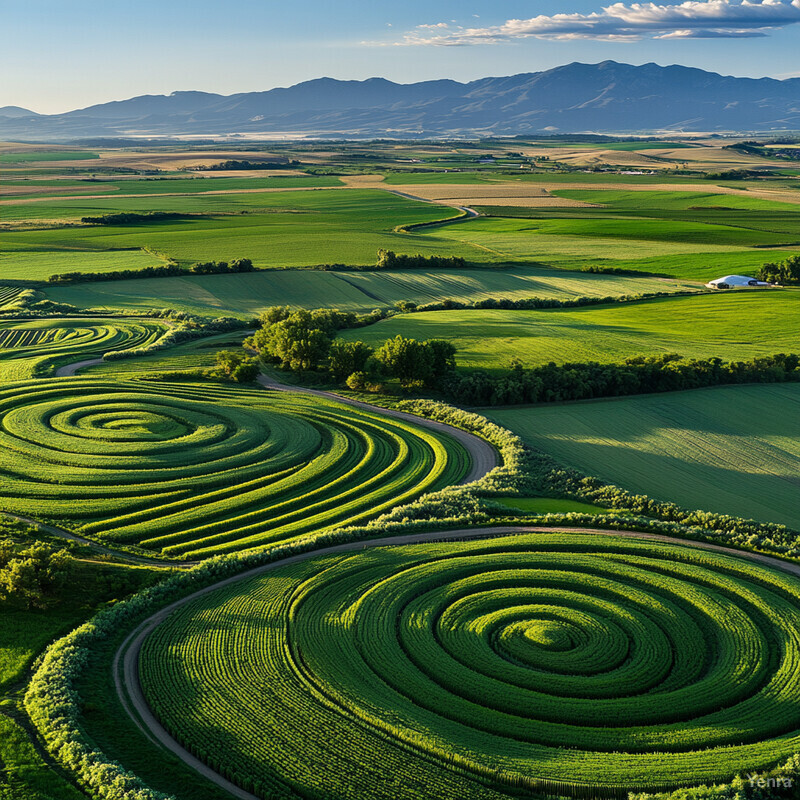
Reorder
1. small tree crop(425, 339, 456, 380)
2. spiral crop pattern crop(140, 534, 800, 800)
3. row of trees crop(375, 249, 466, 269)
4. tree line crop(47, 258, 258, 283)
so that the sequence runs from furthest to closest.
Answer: row of trees crop(375, 249, 466, 269) → tree line crop(47, 258, 258, 283) → small tree crop(425, 339, 456, 380) → spiral crop pattern crop(140, 534, 800, 800)

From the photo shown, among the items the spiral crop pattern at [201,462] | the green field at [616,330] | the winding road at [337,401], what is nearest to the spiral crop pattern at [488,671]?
the winding road at [337,401]

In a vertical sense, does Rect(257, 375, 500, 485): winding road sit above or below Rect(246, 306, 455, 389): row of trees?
below

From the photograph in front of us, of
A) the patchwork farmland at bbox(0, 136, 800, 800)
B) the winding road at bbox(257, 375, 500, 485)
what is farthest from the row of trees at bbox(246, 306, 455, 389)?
the winding road at bbox(257, 375, 500, 485)

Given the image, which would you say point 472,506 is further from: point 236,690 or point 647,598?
point 236,690

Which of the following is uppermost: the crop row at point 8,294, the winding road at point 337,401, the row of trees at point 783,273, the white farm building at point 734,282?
the row of trees at point 783,273

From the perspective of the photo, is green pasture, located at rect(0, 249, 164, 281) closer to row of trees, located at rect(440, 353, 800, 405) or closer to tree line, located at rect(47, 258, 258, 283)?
tree line, located at rect(47, 258, 258, 283)

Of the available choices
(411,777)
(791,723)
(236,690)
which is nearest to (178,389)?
(236,690)

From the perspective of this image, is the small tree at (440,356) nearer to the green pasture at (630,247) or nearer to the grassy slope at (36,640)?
the grassy slope at (36,640)
